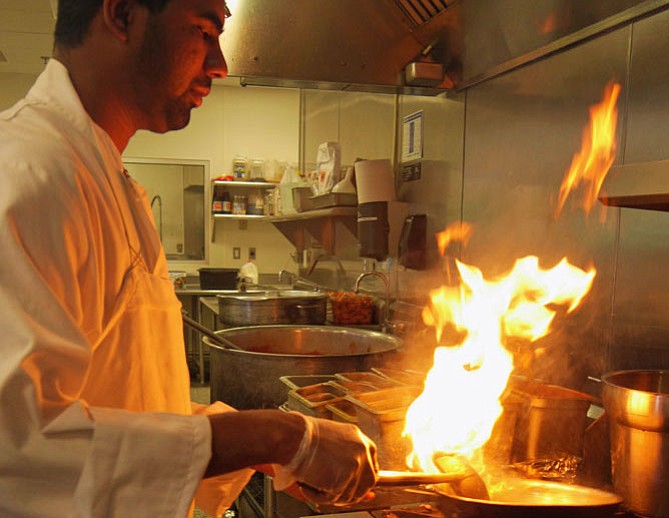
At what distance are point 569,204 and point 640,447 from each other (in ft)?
3.07

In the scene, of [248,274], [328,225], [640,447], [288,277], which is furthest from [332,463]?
[248,274]

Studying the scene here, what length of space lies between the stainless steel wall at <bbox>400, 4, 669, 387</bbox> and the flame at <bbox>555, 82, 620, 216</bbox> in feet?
0.09

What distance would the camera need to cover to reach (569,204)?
1852 millimetres

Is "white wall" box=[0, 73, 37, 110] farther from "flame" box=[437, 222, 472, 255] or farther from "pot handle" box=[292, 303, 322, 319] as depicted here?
"flame" box=[437, 222, 472, 255]

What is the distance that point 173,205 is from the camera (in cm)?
691

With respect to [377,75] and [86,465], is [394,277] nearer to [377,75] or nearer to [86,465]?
[377,75]

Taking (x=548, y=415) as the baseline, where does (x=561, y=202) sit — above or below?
above

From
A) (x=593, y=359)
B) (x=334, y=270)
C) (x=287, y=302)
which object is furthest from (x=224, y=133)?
(x=593, y=359)

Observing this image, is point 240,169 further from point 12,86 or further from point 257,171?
point 12,86

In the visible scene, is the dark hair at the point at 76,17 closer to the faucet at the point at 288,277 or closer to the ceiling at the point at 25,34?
the ceiling at the point at 25,34

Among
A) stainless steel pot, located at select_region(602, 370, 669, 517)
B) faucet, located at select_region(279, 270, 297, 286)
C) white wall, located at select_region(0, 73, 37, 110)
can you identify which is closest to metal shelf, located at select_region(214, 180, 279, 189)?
faucet, located at select_region(279, 270, 297, 286)

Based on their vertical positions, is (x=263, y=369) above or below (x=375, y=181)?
below

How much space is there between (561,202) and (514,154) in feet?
1.10

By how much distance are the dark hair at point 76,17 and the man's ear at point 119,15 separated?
2 cm
